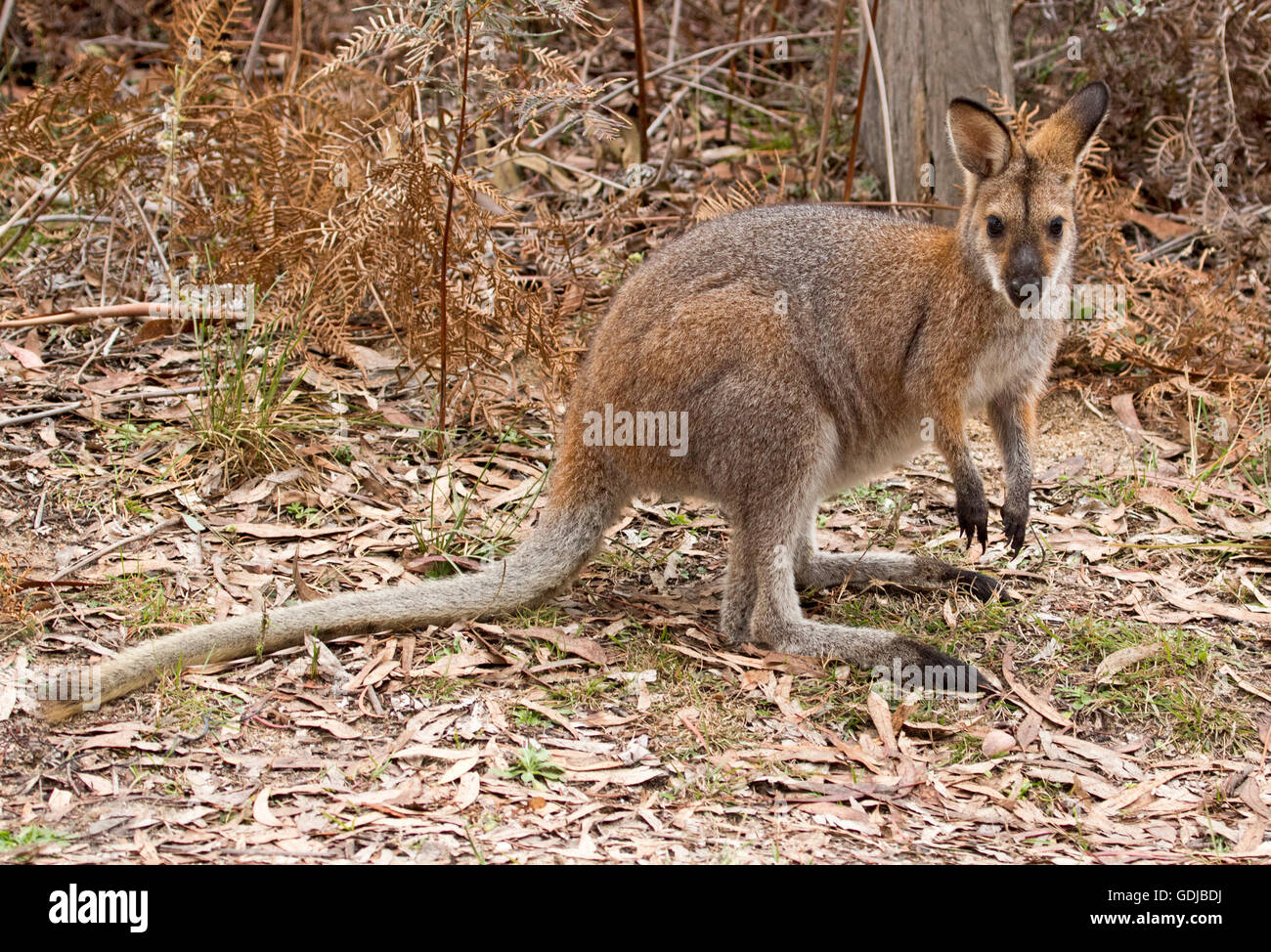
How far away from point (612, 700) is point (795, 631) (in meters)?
0.75

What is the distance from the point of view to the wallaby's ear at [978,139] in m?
4.33

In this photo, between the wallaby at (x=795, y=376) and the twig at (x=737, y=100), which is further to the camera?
the twig at (x=737, y=100)

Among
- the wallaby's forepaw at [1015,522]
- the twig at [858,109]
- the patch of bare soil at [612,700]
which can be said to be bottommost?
the patch of bare soil at [612,700]

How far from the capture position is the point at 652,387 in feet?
14.4

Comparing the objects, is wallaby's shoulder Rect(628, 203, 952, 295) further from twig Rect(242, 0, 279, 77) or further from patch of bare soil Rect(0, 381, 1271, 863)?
twig Rect(242, 0, 279, 77)

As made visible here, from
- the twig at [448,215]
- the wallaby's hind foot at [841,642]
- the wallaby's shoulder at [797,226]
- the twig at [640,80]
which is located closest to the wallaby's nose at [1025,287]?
the wallaby's shoulder at [797,226]

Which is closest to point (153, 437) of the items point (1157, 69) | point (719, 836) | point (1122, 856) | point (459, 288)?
point (459, 288)

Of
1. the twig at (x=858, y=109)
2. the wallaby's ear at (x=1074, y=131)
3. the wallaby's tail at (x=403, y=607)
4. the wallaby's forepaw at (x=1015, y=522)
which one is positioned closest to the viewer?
the wallaby's tail at (x=403, y=607)

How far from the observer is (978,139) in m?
4.44

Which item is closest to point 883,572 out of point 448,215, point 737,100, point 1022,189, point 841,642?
point 841,642

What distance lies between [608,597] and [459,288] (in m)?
1.55

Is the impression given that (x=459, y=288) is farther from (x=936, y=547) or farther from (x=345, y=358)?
(x=936, y=547)

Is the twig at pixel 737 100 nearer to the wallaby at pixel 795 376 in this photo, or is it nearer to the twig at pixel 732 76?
the twig at pixel 732 76

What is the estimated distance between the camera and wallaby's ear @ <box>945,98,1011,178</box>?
433cm
